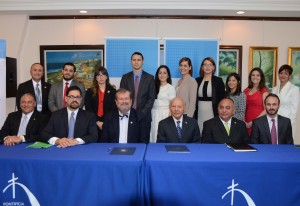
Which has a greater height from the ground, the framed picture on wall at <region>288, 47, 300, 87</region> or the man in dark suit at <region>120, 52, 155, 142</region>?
the framed picture on wall at <region>288, 47, 300, 87</region>

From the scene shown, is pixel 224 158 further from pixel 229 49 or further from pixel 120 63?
pixel 229 49

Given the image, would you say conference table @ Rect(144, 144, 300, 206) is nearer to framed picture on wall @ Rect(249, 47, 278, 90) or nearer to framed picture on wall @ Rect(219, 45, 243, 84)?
framed picture on wall @ Rect(219, 45, 243, 84)

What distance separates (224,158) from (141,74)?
2.03 m

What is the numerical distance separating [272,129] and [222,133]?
551 mm

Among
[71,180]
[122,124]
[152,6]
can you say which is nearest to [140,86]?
[122,124]

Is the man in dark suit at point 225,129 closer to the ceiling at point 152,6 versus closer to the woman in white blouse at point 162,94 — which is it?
the woman in white blouse at point 162,94

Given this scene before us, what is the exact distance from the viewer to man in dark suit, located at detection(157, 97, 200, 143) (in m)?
2.81

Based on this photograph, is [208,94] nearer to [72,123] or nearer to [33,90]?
[72,123]

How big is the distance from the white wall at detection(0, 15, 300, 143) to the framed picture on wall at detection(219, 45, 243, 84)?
10 centimetres

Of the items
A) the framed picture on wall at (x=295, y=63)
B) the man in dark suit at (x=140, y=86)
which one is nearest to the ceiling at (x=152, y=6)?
the framed picture on wall at (x=295, y=63)

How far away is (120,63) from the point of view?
4508mm

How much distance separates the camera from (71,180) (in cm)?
189

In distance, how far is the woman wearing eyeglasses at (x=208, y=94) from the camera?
3.66m

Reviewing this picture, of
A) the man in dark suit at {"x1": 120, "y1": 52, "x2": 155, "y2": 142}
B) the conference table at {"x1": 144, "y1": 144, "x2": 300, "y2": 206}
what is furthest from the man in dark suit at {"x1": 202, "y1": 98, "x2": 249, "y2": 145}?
the man in dark suit at {"x1": 120, "y1": 52, "x2": 155, "y2": 142}
